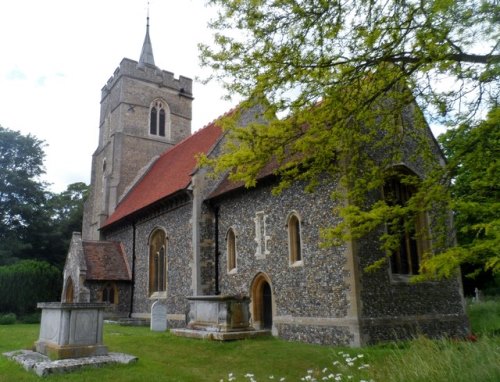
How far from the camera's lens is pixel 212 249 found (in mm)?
15742

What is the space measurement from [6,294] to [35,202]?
12.9 meters

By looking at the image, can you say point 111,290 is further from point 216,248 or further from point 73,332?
point 73,332

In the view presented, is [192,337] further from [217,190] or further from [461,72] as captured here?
[461,72]

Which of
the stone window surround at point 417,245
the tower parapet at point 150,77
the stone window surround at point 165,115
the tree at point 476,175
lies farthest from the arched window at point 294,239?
the tower parapet at point 150,77

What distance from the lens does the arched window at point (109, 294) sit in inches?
768

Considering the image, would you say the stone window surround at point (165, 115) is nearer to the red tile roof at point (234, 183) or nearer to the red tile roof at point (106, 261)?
the red tile roof at point (106, 261)

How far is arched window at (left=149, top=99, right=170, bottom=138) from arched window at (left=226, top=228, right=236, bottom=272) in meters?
12.5

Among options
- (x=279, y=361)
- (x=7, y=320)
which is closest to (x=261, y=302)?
(x=279, y=361)

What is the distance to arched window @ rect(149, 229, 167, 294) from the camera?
59.5 ft

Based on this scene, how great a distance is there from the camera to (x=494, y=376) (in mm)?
3758

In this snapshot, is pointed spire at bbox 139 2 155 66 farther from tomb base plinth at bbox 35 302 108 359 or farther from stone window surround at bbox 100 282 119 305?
tomb base plinth at bbox 35 302 108 359

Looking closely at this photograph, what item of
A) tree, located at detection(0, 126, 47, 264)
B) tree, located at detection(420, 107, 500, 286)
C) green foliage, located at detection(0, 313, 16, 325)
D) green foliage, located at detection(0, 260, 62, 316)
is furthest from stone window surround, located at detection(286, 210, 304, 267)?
tree, located at detection(0, 126, 47, 264)

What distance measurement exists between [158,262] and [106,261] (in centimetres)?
317

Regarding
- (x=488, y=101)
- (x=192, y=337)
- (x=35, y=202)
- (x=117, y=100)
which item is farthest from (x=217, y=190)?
(x=35, y=202)
